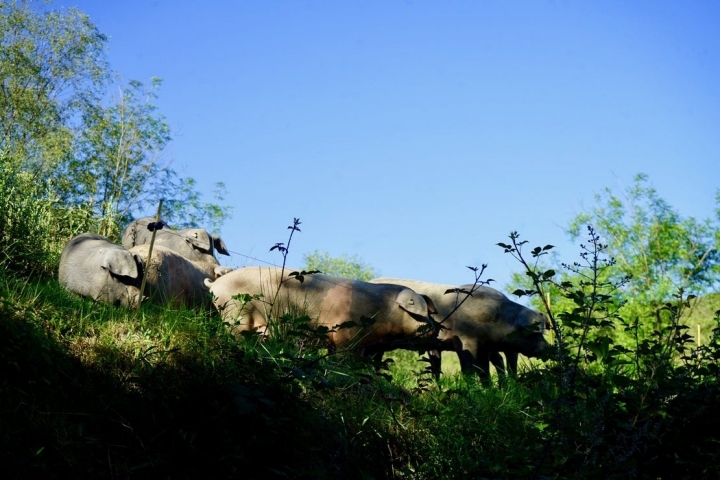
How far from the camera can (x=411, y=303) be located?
10.1m

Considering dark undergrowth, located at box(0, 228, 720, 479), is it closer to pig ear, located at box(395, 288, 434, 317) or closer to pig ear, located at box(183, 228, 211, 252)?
pig ear, located at box(395, 288, 434, 317)

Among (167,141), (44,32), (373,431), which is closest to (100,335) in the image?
(373,431)

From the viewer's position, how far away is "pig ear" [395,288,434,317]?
1003 centimetres

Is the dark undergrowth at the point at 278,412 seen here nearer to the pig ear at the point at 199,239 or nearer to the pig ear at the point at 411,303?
the pig ear at the point at 411,303

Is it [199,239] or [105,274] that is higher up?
[199,239]

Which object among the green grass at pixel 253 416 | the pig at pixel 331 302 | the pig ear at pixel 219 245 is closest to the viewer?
the green grass at pixel 253 416

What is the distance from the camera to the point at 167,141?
23000 millimetres

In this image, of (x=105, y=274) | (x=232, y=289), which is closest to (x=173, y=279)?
(x=232, y=289)

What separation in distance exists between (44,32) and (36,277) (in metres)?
19.5

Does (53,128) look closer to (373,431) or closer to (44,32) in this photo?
(44,32)

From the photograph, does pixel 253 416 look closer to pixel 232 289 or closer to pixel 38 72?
pixel 232 289

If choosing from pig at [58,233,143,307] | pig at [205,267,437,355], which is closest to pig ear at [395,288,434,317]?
pig at [205,267,437,355]

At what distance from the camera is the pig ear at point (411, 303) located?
10031mm

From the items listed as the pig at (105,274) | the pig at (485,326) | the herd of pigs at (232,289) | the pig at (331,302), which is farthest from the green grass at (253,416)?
the pig at (485,326)
